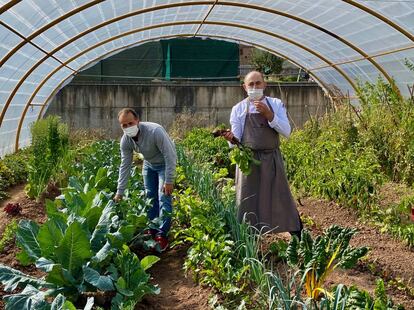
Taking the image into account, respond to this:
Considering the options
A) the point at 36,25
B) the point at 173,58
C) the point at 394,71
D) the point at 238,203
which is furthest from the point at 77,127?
the point at 238,203

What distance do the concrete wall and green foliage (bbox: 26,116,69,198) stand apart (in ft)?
18.2

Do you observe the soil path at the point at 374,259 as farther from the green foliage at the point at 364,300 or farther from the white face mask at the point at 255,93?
the white face mask at the point at 255,93

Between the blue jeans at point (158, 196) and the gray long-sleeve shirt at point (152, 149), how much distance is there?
0.12m

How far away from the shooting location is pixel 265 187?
4355mm

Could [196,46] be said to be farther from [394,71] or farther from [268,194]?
[268,194]

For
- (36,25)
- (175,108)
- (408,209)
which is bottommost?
(408,209)

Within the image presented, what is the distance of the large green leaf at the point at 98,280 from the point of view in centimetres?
314

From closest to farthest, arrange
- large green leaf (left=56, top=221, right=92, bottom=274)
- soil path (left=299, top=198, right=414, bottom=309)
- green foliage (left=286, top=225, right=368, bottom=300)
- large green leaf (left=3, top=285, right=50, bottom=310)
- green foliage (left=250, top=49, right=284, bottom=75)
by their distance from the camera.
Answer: large green leaf (left=3, top=285, right=50, bottom=310) < green foliage (left=286, top=225, right=368, bottom=300) < large green leaf (left=56, top=221, right=92, bottom=274) < soil path (left=299, top=198, right=414, bottom=309) < green foliage (left=250, top=49, right=284, bottom=75)

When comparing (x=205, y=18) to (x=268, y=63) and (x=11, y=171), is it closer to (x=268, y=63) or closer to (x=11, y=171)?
(x=11, y=171)

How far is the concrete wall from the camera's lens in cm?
1425

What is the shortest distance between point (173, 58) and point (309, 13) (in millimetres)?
7607

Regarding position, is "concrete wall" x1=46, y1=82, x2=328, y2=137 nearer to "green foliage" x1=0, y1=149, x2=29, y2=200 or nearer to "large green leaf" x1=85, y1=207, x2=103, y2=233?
"green foliage" x1=0, y1=149, x2=29, y2=200

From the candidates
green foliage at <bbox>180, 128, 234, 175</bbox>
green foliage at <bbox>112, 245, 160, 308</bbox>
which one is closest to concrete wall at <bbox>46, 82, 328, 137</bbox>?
green foliage at <bbox>180, 128, 234, 175</bbox>

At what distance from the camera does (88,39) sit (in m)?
10.6
